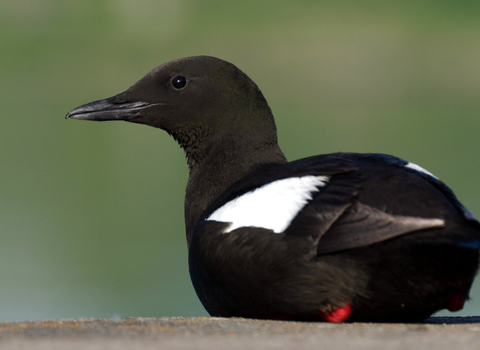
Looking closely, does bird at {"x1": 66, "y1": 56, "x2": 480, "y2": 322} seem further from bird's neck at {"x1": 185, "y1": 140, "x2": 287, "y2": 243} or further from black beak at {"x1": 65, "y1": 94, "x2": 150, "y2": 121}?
black beak at {"x1": 65, "y1": 94, "x2": 150, "y2": 121}

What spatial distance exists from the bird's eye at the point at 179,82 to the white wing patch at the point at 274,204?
156 cm

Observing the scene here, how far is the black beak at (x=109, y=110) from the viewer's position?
5562 millimetres

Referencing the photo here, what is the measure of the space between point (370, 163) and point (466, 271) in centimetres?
77

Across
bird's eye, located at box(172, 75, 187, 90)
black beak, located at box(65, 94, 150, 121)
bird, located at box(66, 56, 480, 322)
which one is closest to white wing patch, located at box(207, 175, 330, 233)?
bird, located at box(66, 56, 480, 322)

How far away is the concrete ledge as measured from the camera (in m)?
2.85

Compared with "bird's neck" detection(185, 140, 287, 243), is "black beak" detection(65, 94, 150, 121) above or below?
above

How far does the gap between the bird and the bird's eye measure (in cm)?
130

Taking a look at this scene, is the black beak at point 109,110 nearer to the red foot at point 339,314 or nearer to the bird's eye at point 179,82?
the bird's eye at point 179,82

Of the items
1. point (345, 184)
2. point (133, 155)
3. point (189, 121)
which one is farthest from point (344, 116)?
point (345, 184)

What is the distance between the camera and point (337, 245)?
11.8 feet

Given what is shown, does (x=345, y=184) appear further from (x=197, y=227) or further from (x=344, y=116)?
(x=344, y=116)

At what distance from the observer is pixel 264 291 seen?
3912 mm

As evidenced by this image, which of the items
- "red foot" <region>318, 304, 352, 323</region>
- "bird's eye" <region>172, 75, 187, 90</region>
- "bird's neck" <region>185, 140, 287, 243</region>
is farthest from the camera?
"bird's eye" <region>172, 75, 187, 90</region>

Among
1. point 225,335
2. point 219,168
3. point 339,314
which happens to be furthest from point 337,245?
point 219,168
